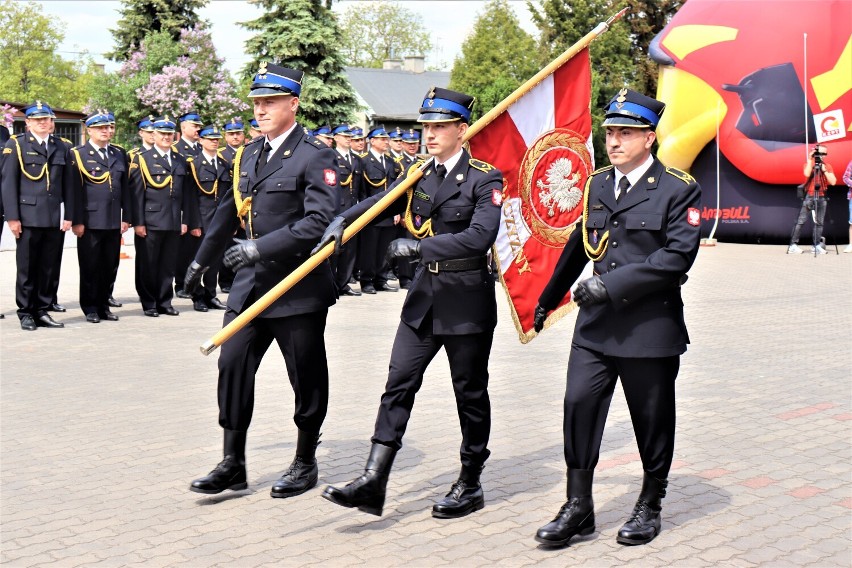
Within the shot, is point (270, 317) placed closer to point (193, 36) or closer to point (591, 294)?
point (591, 294)

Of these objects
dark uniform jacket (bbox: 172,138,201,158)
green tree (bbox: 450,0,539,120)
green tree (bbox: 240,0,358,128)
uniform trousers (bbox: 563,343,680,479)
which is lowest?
uniform trousers (bbox: 563,343,680,479)

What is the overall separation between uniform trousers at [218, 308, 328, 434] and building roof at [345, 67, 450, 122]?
179ft

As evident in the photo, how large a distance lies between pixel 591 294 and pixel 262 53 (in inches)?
1302

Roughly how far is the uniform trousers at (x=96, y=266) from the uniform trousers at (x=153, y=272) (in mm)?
277

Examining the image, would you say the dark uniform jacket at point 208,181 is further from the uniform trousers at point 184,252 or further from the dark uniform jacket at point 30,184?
the dark uniform jacket at point 30,184

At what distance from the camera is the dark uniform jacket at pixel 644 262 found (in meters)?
4.63

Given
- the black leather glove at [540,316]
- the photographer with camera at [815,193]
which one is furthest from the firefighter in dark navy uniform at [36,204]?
the photographer with camera at [815,193]

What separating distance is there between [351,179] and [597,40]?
31453 mm

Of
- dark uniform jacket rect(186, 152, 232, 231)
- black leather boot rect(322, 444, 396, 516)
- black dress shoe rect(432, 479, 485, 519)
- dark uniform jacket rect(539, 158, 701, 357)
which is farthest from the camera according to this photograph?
dark uniform jacket rect(186, 152, 232, 231)

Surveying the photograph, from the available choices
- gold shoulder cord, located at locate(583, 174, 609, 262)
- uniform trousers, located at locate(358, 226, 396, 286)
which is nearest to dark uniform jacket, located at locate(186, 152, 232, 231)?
uniform trousers, located at locate(358, 226, 396, 286)

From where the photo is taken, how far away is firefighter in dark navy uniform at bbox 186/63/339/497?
5.32 m

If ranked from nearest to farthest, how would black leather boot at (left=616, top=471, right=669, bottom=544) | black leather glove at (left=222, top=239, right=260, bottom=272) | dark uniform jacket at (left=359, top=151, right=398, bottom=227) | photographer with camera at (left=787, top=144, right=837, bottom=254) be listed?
black leather boot at (left=616, top=471, right=669, bottom=544) → black leather glove at (left=222, top=239, right=260, bottom=272) → dark uniform jacket at (left=359, top=151, right=398, bottom=227) → photographer with camera at (left=787, top=144, right=837, bottom=254)

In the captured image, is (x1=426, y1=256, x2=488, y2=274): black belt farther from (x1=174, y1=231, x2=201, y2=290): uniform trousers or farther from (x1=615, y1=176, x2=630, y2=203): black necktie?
(x1=174, y1=231, x2=201, y2=290): uniform trousers

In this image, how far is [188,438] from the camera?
655cm
